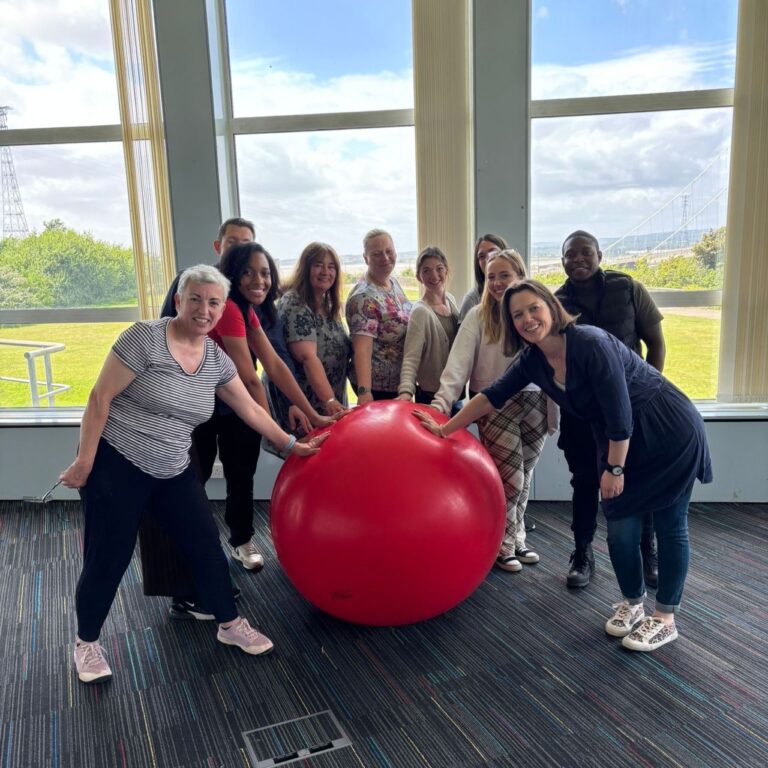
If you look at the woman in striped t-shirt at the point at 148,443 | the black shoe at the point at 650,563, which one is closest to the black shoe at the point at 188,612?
the woman in striped t-shirt at the point at 148,443

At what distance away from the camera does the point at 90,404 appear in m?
1.86

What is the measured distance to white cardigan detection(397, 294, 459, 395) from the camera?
262cm

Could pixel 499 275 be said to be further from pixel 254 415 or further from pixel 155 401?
pixel 155 401

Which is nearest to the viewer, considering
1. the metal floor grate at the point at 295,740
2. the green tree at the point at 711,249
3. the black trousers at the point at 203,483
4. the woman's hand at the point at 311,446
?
the metal floor grate at the point at 295,740

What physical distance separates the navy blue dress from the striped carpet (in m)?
0.57

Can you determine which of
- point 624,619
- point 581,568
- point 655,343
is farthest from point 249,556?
point 655,343

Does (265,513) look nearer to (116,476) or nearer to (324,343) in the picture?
(324,343)

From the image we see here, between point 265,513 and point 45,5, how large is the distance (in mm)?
3118

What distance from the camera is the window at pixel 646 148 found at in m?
3.31

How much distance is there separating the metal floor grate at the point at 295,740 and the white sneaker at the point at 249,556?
104 centimetres

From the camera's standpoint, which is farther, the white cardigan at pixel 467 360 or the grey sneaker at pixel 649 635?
the white cardigan at pixel 467 360

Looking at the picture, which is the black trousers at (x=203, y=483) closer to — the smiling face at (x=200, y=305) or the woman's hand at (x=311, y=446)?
the woman's hand at (x=311, y=446)

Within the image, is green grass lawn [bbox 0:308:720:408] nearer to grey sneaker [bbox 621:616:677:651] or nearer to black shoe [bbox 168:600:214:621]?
grey sneaker [bbox 621:616:677:651]

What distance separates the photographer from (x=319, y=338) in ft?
8.77
